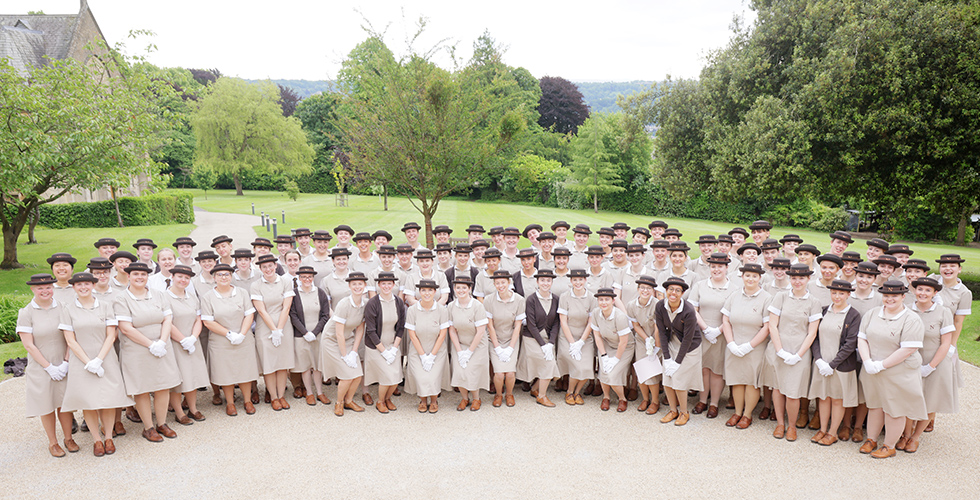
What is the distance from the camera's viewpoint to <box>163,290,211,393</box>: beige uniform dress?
7191mm

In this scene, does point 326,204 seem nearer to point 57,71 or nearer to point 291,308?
point 57,71

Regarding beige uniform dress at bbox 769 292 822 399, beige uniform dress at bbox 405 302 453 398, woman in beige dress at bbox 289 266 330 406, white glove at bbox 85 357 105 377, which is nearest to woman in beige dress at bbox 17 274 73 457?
white glove at bbox 85 357 105 377

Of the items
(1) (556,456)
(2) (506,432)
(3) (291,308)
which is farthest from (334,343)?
(1) (556,456)

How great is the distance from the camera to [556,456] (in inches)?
258

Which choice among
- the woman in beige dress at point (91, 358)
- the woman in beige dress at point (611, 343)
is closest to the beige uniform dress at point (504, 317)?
the woman in beige dress at point (611, 343)

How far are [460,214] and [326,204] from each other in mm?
12929

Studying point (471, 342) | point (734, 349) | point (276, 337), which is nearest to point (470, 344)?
point (471, 342)

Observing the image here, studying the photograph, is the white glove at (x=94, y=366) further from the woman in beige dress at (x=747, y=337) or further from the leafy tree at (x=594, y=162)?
the leafy tree at (x=594, y=162)

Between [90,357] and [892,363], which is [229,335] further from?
[892,363]

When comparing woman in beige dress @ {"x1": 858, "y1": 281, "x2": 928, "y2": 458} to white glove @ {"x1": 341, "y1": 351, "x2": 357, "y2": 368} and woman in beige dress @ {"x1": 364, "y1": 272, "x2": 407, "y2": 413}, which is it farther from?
white glove @ {"x1": 341, "y1": 351, "x2": 357, "y2": 368}

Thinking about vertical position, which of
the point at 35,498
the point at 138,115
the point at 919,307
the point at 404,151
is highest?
the point at 138,115

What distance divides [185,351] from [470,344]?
12.7 feet

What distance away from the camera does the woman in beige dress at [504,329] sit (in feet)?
26.2

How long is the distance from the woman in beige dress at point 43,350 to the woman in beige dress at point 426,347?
417 centimetres
